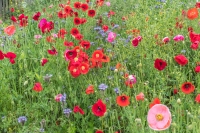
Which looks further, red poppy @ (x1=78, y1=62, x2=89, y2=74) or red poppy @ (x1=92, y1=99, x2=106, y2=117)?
red poppy @ (x1=78, y1=62, x2=89, y2=74)

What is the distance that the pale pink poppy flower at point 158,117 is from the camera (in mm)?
1648

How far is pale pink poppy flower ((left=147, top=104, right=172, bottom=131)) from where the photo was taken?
1648 millimetres

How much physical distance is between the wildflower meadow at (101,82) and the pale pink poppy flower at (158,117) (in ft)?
1.12

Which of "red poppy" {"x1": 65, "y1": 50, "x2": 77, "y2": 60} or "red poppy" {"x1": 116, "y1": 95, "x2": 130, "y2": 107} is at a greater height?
"red poppy" {"x1": 65, "y1": 50, "x2": 77, "y2": 60}

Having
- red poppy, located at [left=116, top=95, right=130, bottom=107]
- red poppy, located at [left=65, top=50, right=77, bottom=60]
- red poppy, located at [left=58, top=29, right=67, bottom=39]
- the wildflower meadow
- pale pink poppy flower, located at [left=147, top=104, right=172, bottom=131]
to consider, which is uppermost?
pale pink poppy flower, located at [left=147, top=104, right=172, bottom=131]

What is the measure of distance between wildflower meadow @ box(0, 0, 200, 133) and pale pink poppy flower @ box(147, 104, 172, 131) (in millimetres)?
341

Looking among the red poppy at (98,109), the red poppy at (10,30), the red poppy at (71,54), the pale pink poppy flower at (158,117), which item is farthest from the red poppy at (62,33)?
the pale pink poppy flower at (158,117)

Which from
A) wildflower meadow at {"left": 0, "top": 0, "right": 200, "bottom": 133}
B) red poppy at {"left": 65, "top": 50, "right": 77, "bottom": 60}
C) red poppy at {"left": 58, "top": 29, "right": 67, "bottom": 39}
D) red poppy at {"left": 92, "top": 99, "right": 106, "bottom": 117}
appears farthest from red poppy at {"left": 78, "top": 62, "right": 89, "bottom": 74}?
red poppy at {"left": 58, "top": 29, "right": 67, "bottom": 39}

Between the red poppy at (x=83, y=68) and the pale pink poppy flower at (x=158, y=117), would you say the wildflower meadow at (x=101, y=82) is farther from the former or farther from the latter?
the pale pink poppy flower at (x=158, y=117)

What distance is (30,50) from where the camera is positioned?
3732 mm

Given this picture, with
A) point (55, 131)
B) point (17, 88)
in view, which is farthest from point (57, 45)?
point (55, 131)

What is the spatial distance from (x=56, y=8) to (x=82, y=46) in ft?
8.24

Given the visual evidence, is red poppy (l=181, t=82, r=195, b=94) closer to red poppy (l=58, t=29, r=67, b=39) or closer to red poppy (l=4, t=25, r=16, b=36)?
red poppy (l=58, t=29, r=67, b=39)

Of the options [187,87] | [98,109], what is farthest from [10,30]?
[187,87]
